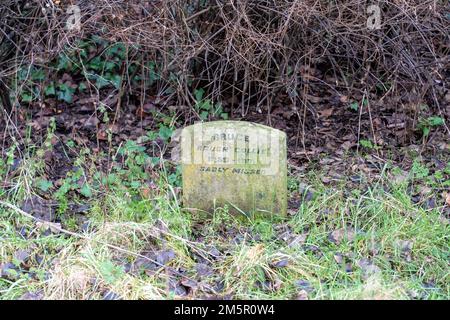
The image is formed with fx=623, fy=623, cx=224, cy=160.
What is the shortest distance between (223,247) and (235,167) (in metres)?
0.64

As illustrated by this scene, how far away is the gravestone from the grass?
0.37 ft

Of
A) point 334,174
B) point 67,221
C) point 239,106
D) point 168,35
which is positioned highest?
point 168,35

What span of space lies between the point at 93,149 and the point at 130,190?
0.87m

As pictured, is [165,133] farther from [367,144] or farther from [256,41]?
[367,144]

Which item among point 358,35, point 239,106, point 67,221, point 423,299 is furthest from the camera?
point 239,106

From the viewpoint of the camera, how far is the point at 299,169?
17.4ft

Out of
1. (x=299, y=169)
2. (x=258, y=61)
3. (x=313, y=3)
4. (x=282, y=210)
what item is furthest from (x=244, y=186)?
(x=313, y=3)

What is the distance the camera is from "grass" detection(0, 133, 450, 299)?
3.68 meters

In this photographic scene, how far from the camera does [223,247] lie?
4.19 metres

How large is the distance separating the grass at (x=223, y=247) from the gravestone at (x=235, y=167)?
111 mm

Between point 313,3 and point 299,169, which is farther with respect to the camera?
point 299,169

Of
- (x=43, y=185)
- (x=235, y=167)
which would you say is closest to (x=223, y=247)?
(x=235, y=167)

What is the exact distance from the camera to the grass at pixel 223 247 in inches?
145

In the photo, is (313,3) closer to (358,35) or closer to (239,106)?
(358,35)
